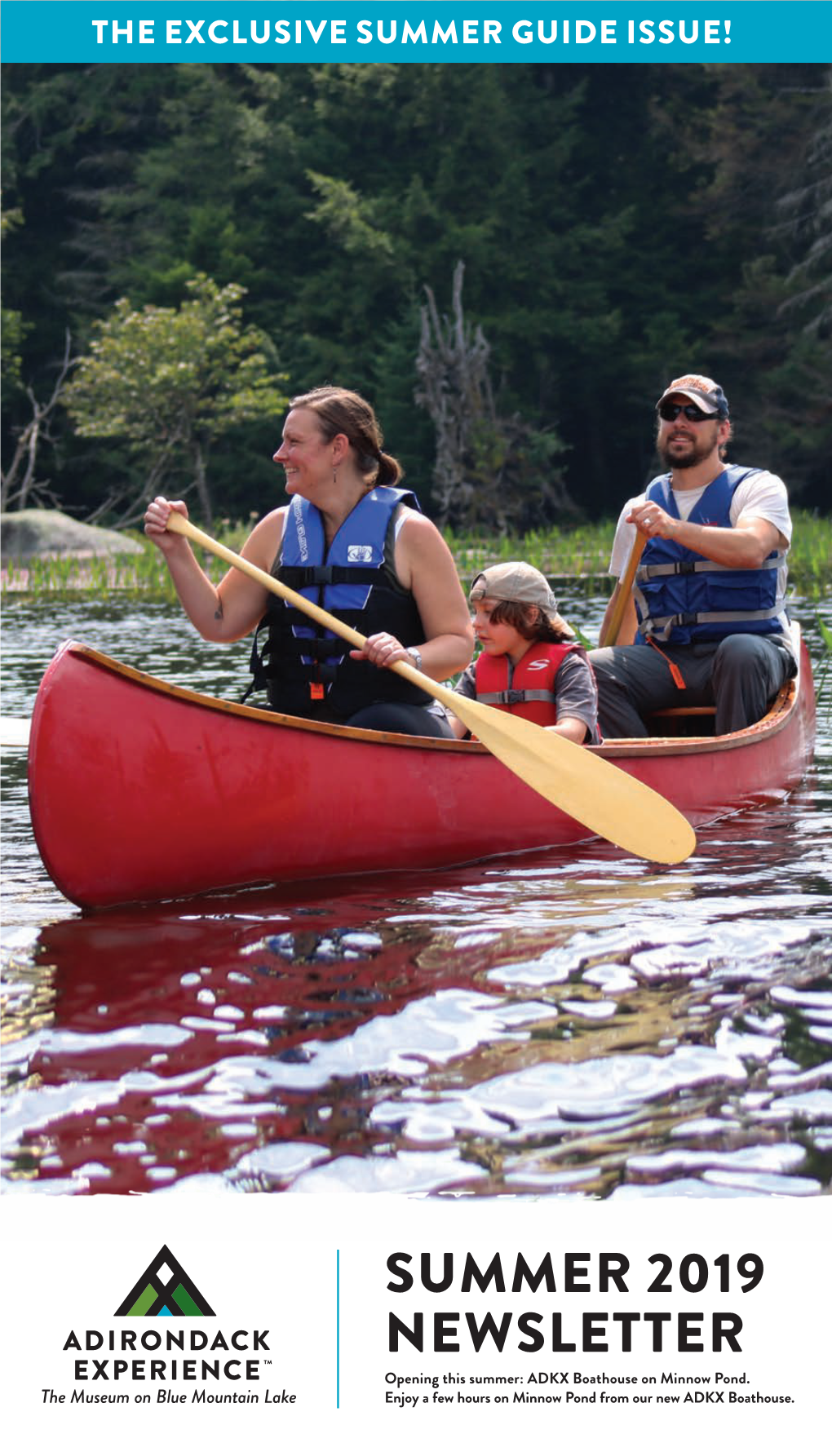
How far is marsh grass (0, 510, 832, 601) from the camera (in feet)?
41.7

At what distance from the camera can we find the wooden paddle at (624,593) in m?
5.18

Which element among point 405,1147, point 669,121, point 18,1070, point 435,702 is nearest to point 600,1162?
point 405,1147

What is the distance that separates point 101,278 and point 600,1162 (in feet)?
99.9

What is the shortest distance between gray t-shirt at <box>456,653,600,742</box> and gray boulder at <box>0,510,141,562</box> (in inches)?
539

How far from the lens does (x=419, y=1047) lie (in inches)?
110

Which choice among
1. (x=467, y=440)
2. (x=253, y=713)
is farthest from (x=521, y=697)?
(x=467, y=440)

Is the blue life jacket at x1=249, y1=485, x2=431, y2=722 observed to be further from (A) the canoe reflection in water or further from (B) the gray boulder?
(B) the gray boulder

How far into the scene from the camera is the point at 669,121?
2866cm

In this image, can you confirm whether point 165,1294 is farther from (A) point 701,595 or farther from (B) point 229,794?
(A) point 701,595

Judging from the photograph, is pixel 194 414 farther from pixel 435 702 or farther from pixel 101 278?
pixel 435 702

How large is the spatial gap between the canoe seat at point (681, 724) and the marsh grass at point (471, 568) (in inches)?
243

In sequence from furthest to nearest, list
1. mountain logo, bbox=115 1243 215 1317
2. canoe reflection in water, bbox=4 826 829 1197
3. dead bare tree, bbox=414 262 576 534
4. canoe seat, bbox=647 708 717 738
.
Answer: dead bare tree, bbox=414 262 576 534 < canoe seat, bbox=647 708 717 738 < canoe reflection in water, bbox=4 826 829 1197 < mountain logo, bbox=115 1243 215 1317

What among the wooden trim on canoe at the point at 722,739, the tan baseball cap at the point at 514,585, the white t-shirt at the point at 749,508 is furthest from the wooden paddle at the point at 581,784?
the white t-shirt at the point at 749,508

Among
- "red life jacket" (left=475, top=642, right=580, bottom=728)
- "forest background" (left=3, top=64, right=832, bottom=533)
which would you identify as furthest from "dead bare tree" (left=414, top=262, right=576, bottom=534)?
"red life jacket" (left=475, top=642, right=580, bottom=728)
